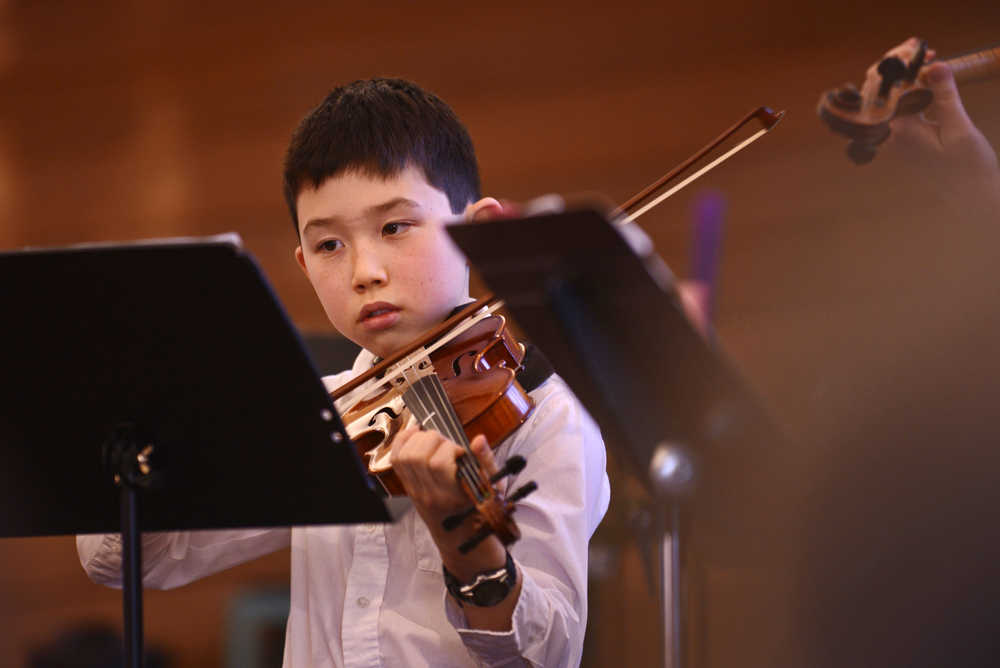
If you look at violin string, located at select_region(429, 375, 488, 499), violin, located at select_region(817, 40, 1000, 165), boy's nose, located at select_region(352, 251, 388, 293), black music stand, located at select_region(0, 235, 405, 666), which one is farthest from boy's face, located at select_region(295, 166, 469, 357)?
violin, located at select_region(817, 40, 1000, 165)

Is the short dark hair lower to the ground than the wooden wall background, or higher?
lower

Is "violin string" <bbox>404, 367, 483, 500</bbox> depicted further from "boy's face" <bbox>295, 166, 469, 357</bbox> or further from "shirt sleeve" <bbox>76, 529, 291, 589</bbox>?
"shirt sleeve" <bbox>76, 529, 291, 589</bbox>

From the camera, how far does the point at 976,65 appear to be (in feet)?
4.63

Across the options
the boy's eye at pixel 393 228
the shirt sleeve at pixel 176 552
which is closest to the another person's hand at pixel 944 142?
the boy's eye at pixel 393 228

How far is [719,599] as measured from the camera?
2322 mm

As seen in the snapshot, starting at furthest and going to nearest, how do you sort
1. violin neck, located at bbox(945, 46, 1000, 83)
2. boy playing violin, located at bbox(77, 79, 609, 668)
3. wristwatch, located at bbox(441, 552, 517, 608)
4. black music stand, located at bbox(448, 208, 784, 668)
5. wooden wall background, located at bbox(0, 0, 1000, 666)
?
wooden wall background, located at bbox(0, 0, 1000, 666) → violin neck, located at bbox(945, 46, 1000, 83) → boy playing violin, located at bbox(77, 79, 609, 668) → wristwatch, located at bbox(441, 552, 517, 608) → black music stand, located at bbox(448, 208, 784, 668)

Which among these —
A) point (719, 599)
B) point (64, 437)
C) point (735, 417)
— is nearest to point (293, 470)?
point (64, 437)

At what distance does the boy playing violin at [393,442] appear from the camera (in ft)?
3.66

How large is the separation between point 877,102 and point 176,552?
104 centimetres

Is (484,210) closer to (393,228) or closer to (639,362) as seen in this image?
(393,228)

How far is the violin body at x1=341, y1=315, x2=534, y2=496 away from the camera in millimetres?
1123

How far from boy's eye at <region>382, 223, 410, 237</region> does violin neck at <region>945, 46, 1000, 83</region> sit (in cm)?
74

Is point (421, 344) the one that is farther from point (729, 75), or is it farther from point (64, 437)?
point (729, 75)

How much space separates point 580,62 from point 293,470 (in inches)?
75.5
